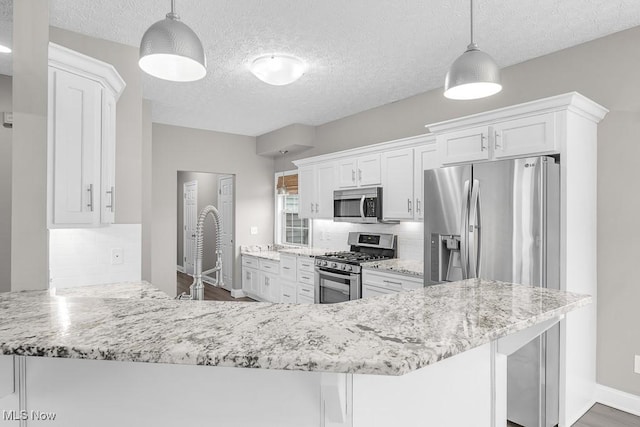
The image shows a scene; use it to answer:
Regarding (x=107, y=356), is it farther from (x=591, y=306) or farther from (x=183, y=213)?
(x=183, y=213)

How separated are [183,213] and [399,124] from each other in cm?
636

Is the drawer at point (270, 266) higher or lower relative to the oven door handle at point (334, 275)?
lower

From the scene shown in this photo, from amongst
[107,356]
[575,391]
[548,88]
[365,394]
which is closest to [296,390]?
[365,394]

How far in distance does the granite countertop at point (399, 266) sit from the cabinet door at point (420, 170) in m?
0.52

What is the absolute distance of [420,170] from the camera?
3.77 meters

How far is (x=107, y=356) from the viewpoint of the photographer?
0.74 meters

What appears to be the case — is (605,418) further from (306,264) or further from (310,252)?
(310,252)

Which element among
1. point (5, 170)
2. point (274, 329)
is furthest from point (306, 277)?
point (274, 329)

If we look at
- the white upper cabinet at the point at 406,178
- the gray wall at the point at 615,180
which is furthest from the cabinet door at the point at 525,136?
the white upper cabinet at the point at 406,178

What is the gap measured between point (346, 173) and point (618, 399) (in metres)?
3.28

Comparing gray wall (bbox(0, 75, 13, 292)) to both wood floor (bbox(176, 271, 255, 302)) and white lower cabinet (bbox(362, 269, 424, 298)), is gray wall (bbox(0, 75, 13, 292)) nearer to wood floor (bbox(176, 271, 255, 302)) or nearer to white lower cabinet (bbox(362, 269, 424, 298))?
white lower cabinet (bbox(362, 269, 424, 298))

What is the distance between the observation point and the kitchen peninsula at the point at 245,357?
0.75 meters

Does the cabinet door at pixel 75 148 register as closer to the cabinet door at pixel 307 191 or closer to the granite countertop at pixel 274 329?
the granite countertop at pixel 274 329

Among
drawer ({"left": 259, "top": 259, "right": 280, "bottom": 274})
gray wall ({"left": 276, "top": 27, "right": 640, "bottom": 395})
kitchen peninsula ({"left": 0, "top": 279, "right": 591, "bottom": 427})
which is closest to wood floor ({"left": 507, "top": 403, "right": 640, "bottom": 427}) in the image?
gray wall ({"left": 276, "top": 27, "right": 640, "bottom": 395})
